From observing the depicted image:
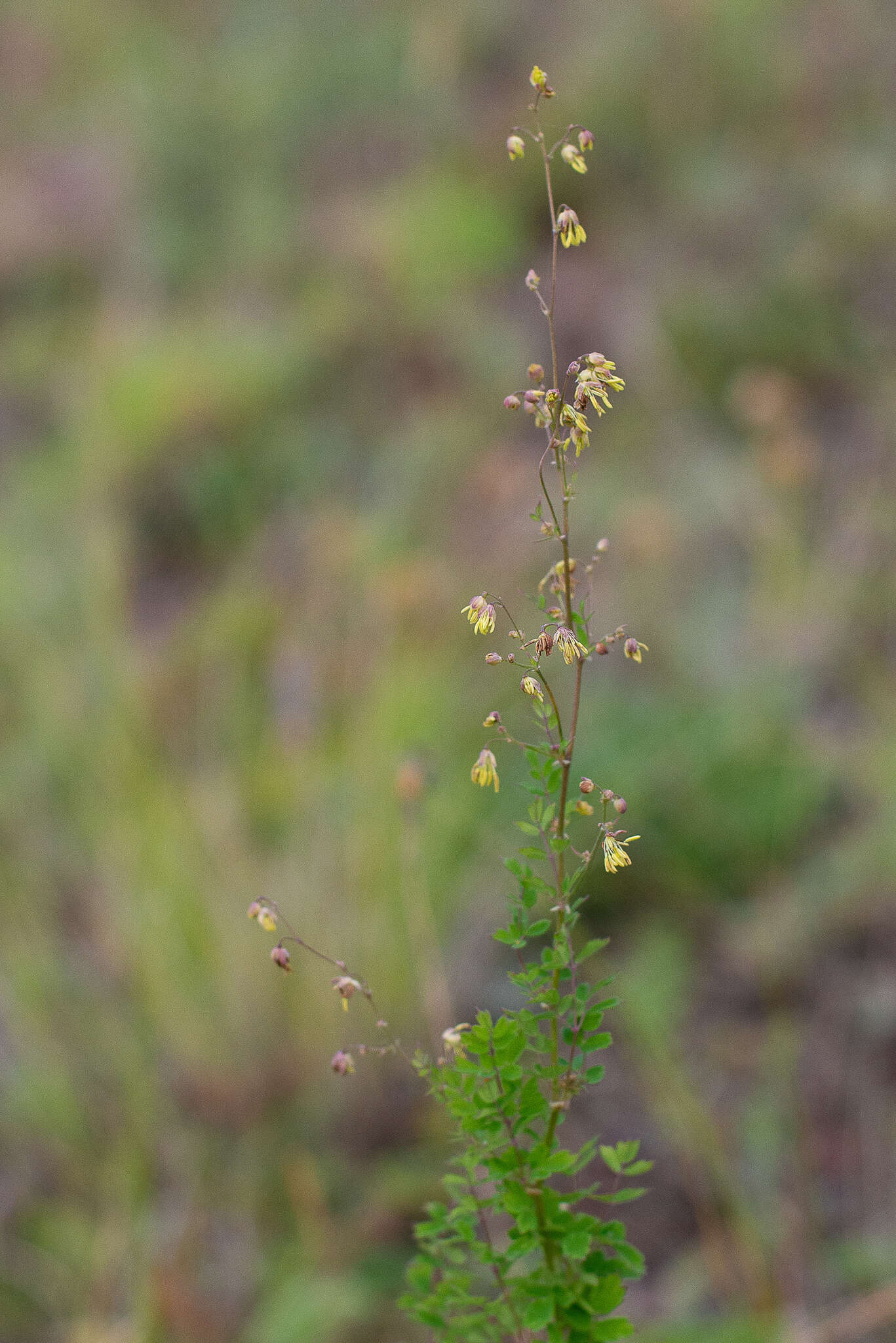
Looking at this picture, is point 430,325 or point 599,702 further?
point 430,325

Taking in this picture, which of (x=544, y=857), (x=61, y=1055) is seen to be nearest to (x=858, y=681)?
(x=61, y=1055)

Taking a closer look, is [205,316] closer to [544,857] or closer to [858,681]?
[858,681]

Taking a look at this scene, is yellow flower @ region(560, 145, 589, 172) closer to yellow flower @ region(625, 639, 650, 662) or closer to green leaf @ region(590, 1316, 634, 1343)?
yellow flower @ region(625, 639, 650, 662)

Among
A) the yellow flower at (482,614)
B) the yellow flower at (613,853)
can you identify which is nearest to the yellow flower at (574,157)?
the yellow flower at (482,614)

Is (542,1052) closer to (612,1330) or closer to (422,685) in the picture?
(612,1330)

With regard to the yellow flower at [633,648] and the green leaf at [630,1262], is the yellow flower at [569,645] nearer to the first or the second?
the yellow flower at [633,648]

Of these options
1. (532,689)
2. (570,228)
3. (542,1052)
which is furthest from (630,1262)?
(570,228)

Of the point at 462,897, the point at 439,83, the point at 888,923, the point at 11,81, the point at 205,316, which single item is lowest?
the point at 888,923
